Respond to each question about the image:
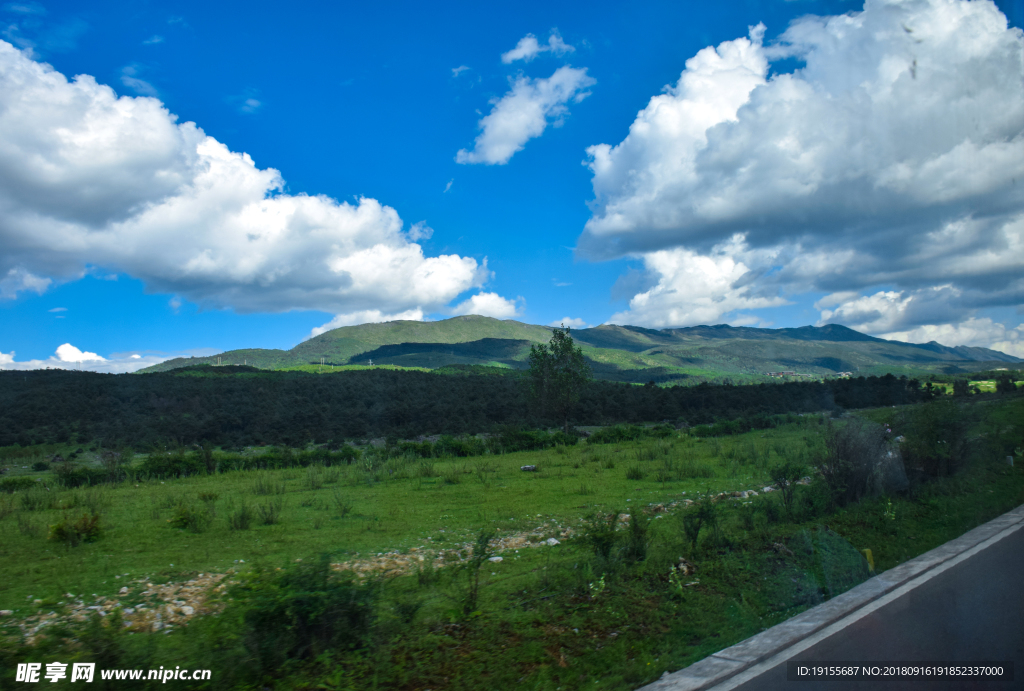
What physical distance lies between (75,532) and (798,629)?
1114cm

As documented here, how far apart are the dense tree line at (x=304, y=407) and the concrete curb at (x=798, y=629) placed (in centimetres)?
3245

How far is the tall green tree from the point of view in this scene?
132ft

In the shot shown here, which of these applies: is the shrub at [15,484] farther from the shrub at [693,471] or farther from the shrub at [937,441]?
the shrub at [937,441]

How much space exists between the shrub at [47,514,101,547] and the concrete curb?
10.0m

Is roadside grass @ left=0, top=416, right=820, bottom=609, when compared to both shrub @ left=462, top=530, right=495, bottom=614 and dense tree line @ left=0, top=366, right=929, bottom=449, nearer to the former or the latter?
shrub @ left=462, top=530, right=495, bottom=614

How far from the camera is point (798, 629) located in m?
4.64

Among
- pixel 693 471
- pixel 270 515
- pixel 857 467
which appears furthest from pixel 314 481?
pixel 857 467

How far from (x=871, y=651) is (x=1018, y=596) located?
2562mm

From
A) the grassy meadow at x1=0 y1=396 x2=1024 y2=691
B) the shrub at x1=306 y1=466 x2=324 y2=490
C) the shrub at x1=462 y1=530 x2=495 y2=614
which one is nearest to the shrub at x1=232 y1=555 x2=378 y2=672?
the grassy meadow at x1=0 y1=396 x2=1024 y2=691

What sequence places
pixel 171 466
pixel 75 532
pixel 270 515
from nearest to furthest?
pixel 75 532
pixel 270 515
pixel 171 466

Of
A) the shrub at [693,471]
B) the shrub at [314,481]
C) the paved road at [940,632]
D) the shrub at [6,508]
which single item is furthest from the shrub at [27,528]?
the shrub at [693,471]

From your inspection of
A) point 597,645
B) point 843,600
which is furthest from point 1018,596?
point 597,645

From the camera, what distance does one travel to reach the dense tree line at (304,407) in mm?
41969

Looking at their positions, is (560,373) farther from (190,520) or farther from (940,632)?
(940,632)
